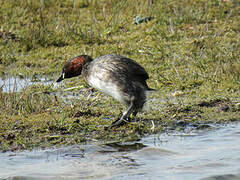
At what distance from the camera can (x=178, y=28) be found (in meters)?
9.84

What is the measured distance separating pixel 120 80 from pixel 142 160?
102 centimetres

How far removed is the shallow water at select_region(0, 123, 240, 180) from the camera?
4.48 m

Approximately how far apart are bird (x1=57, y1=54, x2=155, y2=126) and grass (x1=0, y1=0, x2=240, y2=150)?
0.24 meters

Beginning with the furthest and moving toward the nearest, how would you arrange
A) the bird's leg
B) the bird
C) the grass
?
the grass
the bird's leg
the bird

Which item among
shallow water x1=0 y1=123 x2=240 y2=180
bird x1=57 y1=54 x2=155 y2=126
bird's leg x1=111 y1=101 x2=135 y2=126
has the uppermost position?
bird x1=57 y1=54 x2=155 y2=126

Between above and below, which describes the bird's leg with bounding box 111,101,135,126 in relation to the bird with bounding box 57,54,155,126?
below

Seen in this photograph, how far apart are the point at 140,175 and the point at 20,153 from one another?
4.34 feet

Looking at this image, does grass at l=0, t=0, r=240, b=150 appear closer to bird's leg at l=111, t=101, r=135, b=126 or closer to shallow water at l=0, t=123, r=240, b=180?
bird's leg at l=111, t=101, r=135, b=126

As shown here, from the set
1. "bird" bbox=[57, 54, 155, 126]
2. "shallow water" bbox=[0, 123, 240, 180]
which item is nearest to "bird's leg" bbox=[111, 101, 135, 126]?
"bird" bbox=[57, 54, 155, 126]

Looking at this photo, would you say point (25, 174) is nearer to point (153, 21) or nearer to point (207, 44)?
point (207, 44)

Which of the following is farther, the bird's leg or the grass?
the grass

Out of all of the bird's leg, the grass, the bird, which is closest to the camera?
the bird

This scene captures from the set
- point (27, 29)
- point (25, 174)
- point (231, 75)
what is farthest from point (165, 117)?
point (27, 29)

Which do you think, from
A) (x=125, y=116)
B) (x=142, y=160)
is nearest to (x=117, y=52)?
(x=125, y=116)
